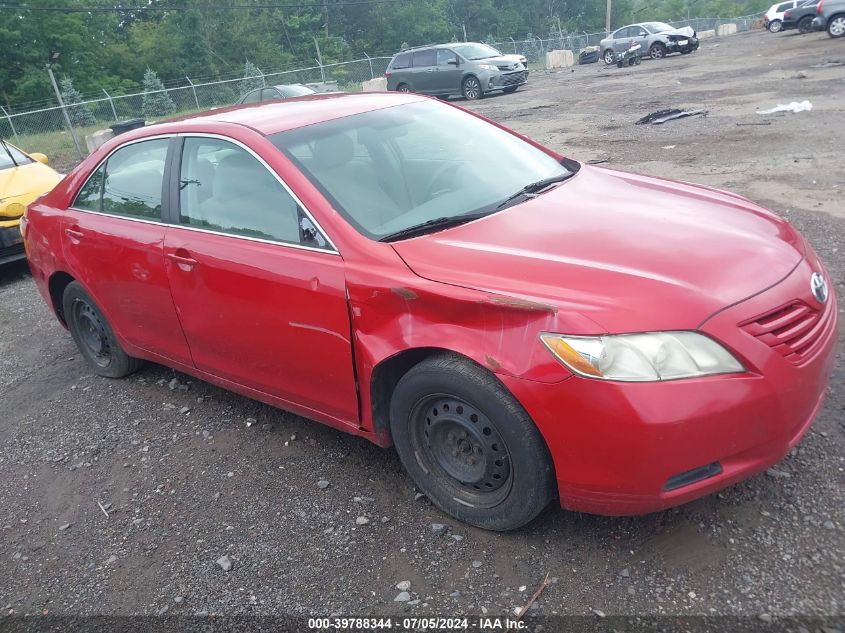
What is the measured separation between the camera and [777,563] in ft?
7.89

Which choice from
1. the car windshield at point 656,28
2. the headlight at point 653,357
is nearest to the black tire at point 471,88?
the car windshield at point 656,28

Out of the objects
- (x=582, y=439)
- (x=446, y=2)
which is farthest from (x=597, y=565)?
(x=446, y=2)

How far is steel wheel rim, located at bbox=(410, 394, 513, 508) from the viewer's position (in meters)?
2.59

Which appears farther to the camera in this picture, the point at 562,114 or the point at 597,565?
the point at 562,114

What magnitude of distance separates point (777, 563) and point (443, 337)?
1.39m

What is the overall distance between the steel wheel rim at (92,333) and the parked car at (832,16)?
25.9m

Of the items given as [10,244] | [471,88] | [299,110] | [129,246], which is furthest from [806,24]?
[129,246]

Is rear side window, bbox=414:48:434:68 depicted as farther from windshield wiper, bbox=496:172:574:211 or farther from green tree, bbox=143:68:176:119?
windshield wiper, bbox=496:172:574:211

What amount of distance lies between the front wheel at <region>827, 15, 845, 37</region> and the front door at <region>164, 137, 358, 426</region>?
86.4 feet

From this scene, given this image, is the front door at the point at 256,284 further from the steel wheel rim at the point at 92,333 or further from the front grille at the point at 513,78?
the front grille at the point at 513,78

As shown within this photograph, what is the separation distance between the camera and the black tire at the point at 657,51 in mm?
29531

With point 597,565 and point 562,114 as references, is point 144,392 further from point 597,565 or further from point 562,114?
point 562,114

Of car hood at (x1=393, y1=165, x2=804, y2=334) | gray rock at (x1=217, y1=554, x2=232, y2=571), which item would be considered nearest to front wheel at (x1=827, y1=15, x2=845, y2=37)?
car hood at (x1=393, y1=165, x2=804, y2=334)

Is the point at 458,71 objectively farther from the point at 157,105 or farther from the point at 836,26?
the point at 836,26
